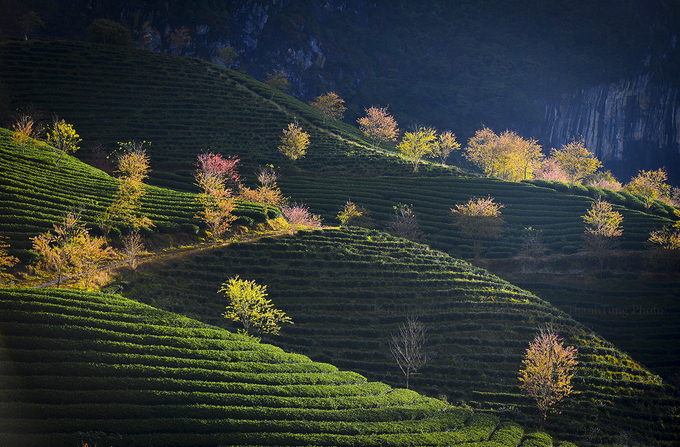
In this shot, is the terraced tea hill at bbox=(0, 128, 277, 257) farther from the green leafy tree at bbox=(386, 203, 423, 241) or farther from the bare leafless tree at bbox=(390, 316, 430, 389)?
the bare leafless tree at bbox=(390, 316, 430, 389)

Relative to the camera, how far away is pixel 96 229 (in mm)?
43281

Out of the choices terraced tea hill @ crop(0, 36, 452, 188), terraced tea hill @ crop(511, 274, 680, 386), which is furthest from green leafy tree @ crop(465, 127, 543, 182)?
terraced tea hill @ crop(511, 274, 680, 386)

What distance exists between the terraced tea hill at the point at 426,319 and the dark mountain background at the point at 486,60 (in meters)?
115

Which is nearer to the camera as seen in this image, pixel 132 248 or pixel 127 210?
pixel 132 248

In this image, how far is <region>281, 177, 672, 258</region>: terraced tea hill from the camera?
6781 cm

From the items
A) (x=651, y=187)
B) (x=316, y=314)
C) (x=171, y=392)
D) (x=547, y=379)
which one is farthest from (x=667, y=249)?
(x=171, y=392)

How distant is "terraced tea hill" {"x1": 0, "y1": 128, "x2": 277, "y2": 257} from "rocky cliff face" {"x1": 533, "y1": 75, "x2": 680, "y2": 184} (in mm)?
152252

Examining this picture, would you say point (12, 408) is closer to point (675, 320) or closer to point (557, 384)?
point (557, 384)

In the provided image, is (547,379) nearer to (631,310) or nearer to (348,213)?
(631,310)

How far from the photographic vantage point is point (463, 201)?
78062 mm

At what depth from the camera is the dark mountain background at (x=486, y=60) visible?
156m

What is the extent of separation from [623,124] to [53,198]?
181 m

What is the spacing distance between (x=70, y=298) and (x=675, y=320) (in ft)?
206

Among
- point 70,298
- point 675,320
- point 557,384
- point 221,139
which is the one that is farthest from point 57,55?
point 675,320
